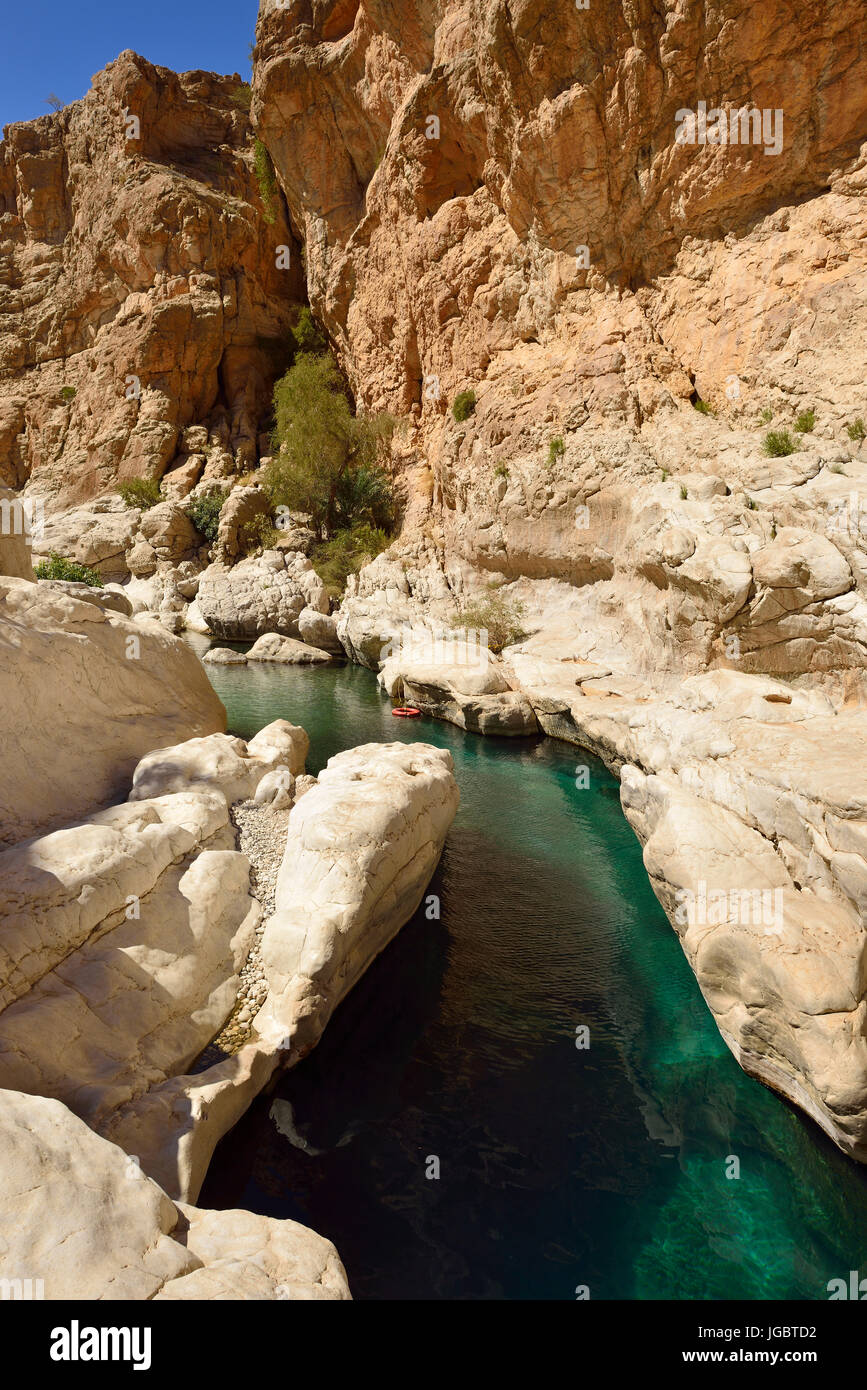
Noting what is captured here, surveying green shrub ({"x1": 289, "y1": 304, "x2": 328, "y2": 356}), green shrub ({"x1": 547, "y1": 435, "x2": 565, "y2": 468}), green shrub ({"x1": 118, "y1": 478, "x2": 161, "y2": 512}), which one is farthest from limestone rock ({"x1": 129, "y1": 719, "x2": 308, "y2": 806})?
green shrub ({"x1": 289, "y1": 304, "x2": 328, "y2": 356})

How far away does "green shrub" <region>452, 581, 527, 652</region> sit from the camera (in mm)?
21203

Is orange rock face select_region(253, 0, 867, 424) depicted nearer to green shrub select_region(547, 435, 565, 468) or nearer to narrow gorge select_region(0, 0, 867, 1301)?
narrow gorge select_region(0, 0, 867, 1301)

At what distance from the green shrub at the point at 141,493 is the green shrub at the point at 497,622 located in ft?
68.2

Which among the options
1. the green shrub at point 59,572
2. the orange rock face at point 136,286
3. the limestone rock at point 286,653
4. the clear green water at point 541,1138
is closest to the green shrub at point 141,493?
the orange rock face at point 136,286

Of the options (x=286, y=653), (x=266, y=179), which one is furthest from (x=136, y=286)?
(x=286, y=653)

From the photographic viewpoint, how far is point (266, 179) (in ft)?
121

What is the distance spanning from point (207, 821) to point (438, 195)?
28.8 meters

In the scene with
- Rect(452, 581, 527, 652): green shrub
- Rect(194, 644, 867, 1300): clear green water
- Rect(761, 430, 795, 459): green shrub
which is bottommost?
Rect(194, 644, 867, 1300): clear green water

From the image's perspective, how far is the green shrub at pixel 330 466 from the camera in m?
31.3

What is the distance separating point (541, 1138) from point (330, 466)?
29.1 m

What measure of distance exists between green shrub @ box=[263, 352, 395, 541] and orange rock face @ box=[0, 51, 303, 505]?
588 cm

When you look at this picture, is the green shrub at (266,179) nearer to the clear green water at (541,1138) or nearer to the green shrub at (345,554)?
the green shrub at (345,554)

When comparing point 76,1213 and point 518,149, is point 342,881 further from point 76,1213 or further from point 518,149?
point 518,149

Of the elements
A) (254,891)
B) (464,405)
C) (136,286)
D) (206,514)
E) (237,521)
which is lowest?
(254,891)
